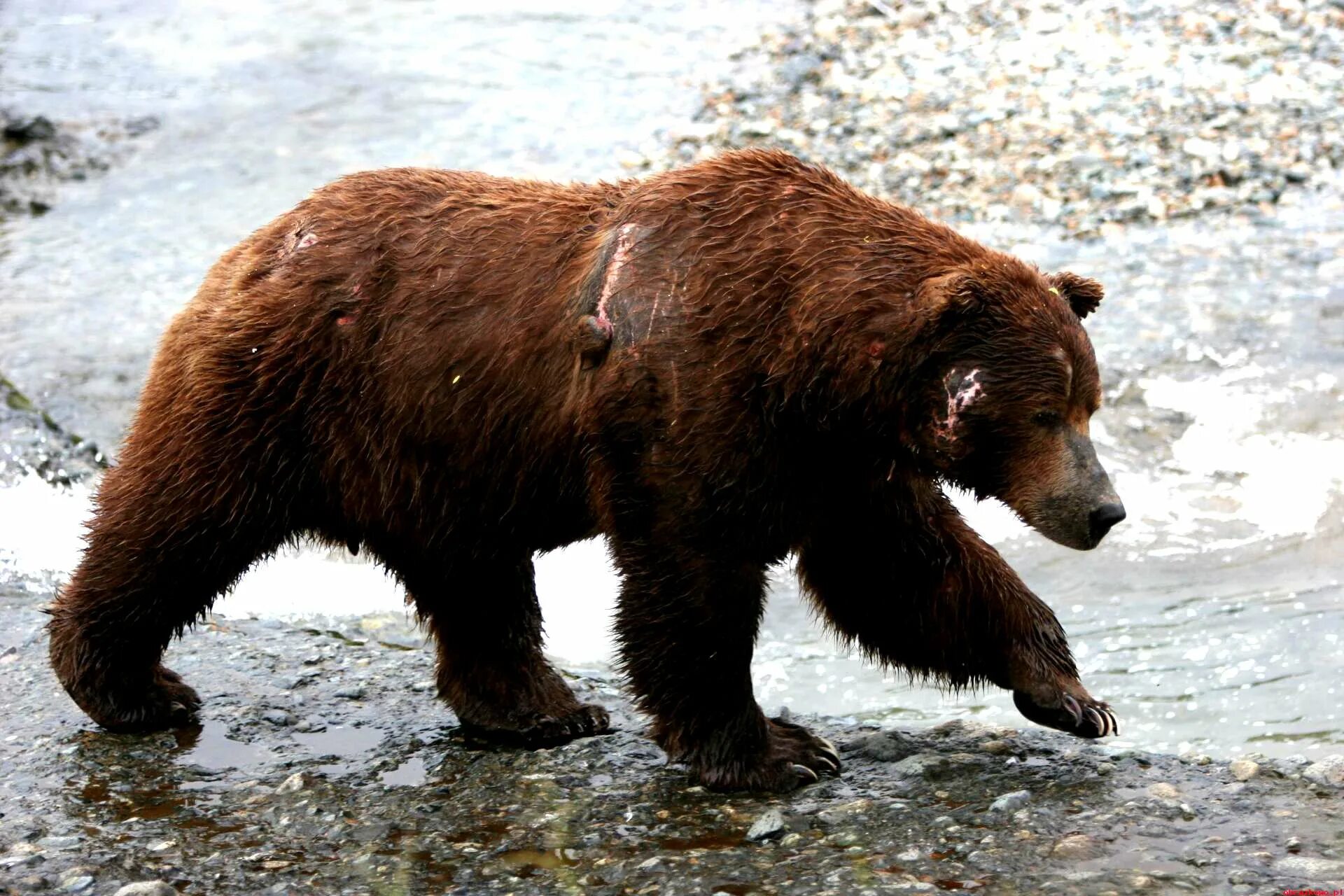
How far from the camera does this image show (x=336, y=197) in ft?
19.7

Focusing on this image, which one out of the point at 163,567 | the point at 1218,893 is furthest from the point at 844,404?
the point at 163,567

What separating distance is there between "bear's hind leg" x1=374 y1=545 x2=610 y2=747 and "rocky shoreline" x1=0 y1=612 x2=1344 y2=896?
110mm

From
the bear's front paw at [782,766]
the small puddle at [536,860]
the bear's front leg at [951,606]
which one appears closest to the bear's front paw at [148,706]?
the small puddle at [536,860]

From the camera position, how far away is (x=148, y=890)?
4.85 meters

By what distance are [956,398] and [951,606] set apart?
1.01m

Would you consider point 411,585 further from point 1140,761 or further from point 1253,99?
point 1253,99

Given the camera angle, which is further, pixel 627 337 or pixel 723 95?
pixel 723 95

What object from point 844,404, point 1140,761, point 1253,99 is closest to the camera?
point 844,404

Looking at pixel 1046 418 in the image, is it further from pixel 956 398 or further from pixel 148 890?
pixel 148 890

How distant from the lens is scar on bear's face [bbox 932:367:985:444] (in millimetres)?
5012

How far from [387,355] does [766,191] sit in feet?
4.59

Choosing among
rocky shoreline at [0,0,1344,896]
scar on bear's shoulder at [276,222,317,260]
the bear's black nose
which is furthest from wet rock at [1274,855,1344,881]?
scar on bear's shoulder at [276,222,317,260]

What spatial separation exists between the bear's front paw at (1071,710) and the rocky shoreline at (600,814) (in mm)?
85

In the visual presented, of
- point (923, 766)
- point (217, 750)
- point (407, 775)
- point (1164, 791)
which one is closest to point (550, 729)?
point (407, 775)
